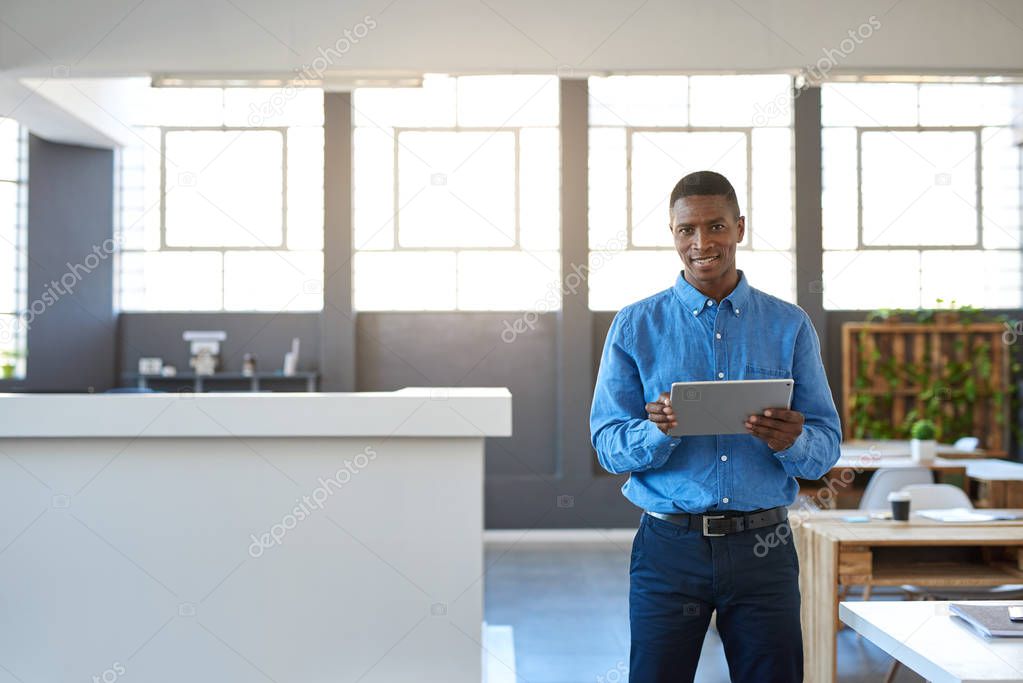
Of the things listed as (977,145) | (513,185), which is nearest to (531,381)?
(513,185)

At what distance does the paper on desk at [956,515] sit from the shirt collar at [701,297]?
88.6 inches

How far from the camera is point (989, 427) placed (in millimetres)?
8031

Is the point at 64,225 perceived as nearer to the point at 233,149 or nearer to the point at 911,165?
the point at 233,149

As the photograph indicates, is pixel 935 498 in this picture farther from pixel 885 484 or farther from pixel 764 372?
pixel 764 372

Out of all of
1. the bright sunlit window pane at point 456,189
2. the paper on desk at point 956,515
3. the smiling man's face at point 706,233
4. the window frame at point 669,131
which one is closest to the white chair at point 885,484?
the paper on desk at point 956,515

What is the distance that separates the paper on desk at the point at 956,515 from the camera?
3771 millimetres

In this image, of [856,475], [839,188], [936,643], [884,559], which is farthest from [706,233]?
[839,188]

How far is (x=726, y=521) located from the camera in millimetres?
1965

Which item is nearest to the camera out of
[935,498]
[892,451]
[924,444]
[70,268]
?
[935,498]

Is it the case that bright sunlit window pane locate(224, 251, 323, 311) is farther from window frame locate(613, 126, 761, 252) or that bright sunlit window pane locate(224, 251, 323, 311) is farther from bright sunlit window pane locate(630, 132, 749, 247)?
bright sunlit window pane locate(630, 132, 749, 247)

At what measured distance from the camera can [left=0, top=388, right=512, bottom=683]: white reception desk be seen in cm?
281

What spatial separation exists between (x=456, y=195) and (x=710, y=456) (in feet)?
21.2

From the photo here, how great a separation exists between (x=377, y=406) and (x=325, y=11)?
2.84 metres

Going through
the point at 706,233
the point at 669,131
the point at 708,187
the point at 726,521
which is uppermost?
the point at 669,131
